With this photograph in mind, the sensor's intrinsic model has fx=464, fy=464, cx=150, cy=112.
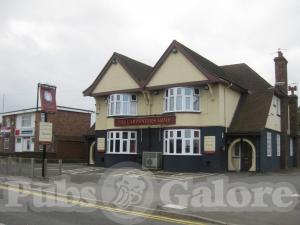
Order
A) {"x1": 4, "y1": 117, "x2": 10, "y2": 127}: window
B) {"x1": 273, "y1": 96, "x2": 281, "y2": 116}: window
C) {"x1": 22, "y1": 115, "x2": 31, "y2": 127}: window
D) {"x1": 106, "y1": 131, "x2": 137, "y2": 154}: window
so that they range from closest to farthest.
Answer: {"x1": 106, "y1": 131, "x2": 137, "y2": 154}: window → {"x1": 273, "y1": 96, "x2": 281, "y2": 116}: window → {"x1": 22, "y1": 115, "x2": 31, "y2": 127}: window → {"x1": 4, "y1": 117, "x2": 10, "y2": 127}: window

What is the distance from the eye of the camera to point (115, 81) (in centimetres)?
3622

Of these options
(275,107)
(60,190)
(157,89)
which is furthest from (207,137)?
(60,190)

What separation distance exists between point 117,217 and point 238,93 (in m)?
24.3

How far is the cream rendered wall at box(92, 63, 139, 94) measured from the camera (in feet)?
116

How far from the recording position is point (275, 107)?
3584cm

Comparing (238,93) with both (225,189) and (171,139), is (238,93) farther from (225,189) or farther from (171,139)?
(225,189)

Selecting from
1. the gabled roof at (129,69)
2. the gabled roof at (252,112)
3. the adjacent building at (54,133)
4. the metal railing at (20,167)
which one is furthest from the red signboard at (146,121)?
the adjacent building at (54,133)

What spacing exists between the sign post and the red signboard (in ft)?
28.5

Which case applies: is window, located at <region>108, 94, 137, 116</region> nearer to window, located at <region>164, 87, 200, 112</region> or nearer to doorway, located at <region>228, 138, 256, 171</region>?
window, located at <region>164, 87, 200, 112</region>

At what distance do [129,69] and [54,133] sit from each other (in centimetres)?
1623

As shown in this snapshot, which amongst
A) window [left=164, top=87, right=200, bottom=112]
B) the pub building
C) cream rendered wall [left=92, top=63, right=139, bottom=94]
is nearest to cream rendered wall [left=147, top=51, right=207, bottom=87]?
the pub building

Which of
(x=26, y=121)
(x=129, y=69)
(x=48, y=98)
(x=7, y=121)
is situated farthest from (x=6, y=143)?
(x=48, y=98)

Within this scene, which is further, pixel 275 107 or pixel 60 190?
pixel 275 107

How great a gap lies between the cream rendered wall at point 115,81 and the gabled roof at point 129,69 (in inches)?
11.8
